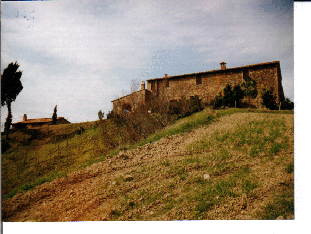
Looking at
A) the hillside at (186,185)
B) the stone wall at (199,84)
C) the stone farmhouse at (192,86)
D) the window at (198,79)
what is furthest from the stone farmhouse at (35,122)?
the window at (198,79)

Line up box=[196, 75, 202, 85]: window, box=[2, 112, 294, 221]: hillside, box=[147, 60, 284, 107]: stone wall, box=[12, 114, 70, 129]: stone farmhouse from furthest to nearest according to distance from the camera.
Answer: box=[196, 75, 202, 85]: window < box=[147, 60, 284, 107]: stone wall < box=[12, 114, 70, 129]: stone farmhouse < box=[2, 112, 294, 221]: hillside

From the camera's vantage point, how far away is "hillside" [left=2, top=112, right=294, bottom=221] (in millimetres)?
2645

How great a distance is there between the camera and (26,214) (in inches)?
113

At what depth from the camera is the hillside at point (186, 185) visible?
2.64 m

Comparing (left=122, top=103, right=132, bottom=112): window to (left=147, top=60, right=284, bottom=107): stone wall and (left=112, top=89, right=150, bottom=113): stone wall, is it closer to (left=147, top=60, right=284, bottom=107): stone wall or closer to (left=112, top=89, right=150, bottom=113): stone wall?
(left=112, top=89, right=150, bottom=113): stone wall

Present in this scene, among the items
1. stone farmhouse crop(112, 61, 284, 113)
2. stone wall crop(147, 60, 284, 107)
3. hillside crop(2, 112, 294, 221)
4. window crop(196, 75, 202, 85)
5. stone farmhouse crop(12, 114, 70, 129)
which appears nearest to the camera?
hillside crop(2, 112, 294, 221)

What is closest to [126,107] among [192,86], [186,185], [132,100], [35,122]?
[132,100]

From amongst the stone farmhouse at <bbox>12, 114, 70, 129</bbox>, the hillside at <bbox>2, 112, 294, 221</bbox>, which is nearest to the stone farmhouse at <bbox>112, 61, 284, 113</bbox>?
the stone farmhouse at <bbox>12, 114, 70, 129</bbox>

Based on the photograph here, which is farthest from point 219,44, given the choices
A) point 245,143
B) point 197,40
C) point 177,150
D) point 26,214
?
point 26,214

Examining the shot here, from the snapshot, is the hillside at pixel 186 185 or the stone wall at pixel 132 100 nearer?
the hillside at pixel 186 185

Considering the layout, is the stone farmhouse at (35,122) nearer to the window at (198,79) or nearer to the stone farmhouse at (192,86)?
the stone farmhouse at (192,86)

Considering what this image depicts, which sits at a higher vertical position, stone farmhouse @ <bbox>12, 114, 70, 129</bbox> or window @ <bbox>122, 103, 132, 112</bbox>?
window @ <bbox>122, 103, 132, 112</bbox>
